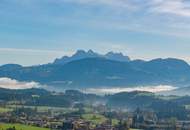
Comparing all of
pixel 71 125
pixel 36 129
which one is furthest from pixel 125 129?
pixel 36 129

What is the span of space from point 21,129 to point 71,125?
79.0 feet

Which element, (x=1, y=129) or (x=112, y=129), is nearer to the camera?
(x=1, y=129)

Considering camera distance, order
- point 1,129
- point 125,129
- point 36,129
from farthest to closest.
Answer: point 125,129, point 36,129, point 1,129

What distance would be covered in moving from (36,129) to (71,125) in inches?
644

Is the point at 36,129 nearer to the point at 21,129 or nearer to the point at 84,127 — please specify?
the point at 21,129

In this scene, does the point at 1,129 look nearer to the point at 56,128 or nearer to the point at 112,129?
the point at 56,128

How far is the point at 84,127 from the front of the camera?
198 meters

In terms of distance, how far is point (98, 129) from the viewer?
641 feet

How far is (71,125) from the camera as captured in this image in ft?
649

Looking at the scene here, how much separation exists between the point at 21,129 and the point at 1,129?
781 cm

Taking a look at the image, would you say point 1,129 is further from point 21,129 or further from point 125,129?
point 125,129

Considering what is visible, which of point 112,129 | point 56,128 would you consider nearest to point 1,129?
point 56,128

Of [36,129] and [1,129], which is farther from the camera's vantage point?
[36,129]

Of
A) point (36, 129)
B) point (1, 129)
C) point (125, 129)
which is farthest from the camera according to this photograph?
point (125, 129)
